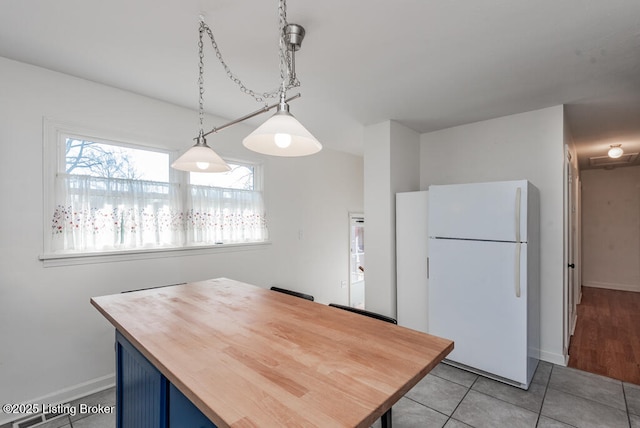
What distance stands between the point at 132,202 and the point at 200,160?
1224 mm

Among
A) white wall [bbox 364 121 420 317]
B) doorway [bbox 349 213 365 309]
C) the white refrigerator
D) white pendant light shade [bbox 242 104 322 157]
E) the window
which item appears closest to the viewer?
white pendant light shade [bbox 242 104 322 157]

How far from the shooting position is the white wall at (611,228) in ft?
18.3

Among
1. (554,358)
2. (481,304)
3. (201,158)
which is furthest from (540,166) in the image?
(201,158)

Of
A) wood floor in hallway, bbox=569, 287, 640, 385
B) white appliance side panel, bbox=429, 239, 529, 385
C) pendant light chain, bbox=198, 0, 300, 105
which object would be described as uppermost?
pendant light chain, bbox=198, 0, 300, 105

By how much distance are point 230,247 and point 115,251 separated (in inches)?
41.9

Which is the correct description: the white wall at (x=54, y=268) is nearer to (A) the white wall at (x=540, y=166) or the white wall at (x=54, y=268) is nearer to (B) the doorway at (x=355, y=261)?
(B) the doorway at (x=355, y=261)

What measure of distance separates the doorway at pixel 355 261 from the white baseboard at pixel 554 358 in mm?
2613

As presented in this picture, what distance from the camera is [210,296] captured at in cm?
192

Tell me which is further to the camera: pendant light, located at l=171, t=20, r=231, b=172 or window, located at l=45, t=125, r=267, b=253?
window, located at l=45, t=125, r=267, b=253

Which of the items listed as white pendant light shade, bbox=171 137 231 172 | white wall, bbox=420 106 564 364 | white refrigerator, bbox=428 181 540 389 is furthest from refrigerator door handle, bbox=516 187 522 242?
white pendant light shade, bbox=171 137 231 172

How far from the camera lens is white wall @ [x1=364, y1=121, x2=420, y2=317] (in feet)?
11.0

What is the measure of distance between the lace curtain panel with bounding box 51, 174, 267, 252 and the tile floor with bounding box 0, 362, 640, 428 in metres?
1.22

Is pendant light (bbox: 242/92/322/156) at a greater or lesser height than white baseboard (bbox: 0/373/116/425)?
greater

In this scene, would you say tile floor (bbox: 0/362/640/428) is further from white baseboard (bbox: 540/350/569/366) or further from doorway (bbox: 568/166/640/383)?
doorway (bbox: 568/166/640/383)
